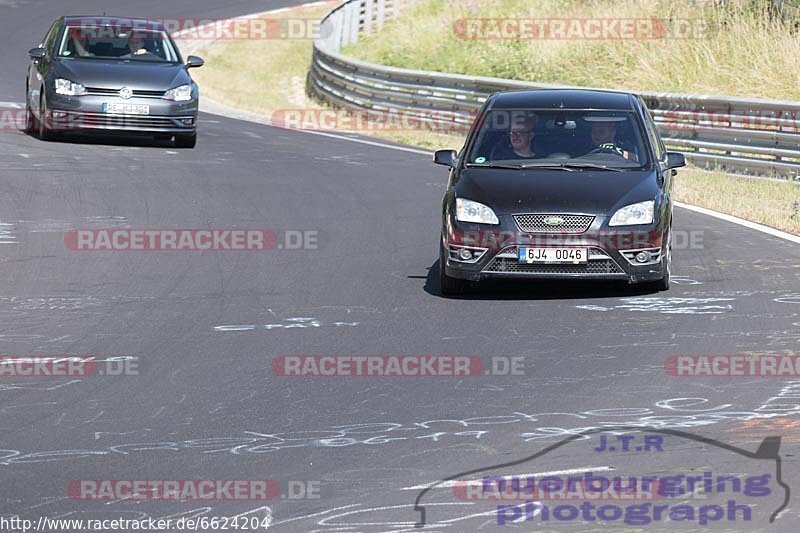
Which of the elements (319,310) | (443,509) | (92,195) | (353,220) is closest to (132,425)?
(443,509)

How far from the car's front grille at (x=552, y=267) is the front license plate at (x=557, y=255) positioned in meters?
0.04

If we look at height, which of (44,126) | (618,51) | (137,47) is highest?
(137,47)

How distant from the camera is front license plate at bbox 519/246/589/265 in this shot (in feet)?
36.8

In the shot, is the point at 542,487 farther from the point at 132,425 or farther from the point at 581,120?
the point at 581,120

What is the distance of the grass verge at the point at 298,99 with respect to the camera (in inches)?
669

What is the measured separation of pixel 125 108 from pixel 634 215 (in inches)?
418

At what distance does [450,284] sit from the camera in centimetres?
1163

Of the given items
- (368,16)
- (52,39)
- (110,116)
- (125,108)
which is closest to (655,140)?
(125,108)

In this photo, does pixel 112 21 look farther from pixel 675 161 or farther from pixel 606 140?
pixel 675 161

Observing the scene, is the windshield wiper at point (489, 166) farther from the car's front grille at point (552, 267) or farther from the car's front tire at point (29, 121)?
the car's front tire at point (29, 121)

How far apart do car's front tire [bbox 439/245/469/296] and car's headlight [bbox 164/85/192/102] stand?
984 cm

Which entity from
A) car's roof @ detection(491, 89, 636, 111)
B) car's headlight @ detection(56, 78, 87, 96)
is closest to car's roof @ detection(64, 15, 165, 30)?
car's headlight @ detection(56, 78, 87, 96)

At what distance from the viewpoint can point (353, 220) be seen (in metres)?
15.5

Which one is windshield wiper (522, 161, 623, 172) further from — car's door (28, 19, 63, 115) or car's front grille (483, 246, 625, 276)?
car's door (28, 19, 63, 115)
